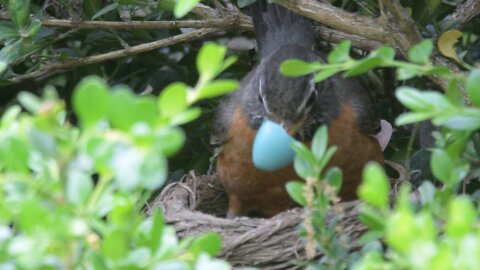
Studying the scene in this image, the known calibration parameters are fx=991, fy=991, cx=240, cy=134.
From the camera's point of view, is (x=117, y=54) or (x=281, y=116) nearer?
(x=281, y=116)

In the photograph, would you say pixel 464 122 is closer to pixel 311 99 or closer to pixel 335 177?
pixel 335 177

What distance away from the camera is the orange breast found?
399 cm

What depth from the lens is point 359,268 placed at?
5.90 feet

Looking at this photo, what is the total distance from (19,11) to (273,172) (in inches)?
46.4

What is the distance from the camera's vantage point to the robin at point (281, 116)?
3777mm

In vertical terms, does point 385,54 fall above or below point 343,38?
above

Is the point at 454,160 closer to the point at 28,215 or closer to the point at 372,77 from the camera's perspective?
the point at 28,215

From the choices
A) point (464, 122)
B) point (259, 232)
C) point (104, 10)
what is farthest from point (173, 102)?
point (104, 10)

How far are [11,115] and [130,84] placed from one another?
2692 mm

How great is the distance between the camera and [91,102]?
1.71m

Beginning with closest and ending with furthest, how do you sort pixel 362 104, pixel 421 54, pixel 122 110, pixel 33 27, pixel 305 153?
pixel 122 110 < pixel 421 54 < pixel 305 153 < pixel 33 27 < pixel 362 104

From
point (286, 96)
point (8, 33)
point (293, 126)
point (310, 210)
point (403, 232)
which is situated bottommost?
point (293, 126)

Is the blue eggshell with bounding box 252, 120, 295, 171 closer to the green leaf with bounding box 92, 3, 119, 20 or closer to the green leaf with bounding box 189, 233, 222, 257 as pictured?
the green leaf with bounding box 92, 3, 119, 20

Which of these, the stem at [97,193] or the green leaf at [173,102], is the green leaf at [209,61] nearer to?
the green leaf at [173,102]
